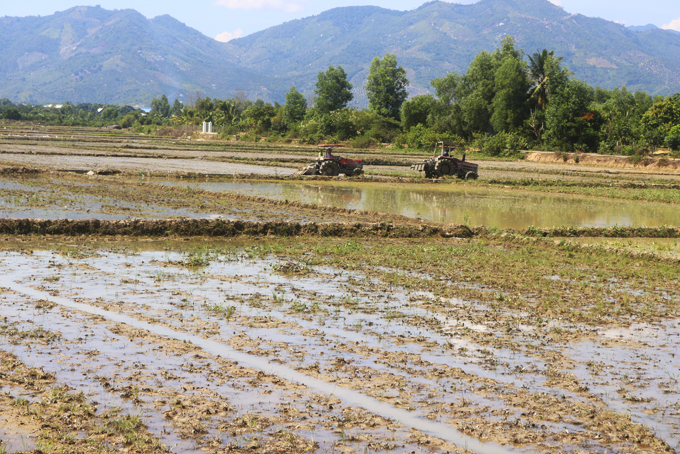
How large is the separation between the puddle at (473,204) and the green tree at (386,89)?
62.9m

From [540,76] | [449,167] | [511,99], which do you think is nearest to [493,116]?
[511,99]

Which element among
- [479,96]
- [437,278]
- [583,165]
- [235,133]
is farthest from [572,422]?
[235,133]

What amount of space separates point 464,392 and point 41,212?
1536 cm

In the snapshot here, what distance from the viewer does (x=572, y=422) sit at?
19.6ft

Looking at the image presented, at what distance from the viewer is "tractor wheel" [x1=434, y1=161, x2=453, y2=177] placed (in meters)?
35.1

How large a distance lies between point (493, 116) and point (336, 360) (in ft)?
207

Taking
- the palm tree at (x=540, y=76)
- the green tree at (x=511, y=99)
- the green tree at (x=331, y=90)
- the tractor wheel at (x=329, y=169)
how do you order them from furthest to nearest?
1. the green tree at (x=331, y=90)
2. the green tree at (x=511, y=99)
3. the palm tree at (x=540, y=76)
4. the tractor wheel at (x=329, y=169)

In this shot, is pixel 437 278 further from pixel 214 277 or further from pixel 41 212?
pixel 41 212

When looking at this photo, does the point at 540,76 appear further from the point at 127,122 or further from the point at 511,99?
the point at 127,122

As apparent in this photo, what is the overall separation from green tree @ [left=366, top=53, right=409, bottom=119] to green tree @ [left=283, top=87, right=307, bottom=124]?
41.7ft

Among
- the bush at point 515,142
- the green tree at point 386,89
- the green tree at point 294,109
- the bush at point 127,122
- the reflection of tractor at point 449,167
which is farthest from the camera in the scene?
the bush at point 127,122

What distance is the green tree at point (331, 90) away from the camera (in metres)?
99.4

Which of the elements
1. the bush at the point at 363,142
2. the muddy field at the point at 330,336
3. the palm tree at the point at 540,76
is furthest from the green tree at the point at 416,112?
the muddy field at the point at 330,336

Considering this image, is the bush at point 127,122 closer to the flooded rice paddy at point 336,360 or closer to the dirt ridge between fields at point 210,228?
the dirt ridge between fields at point 210,228
